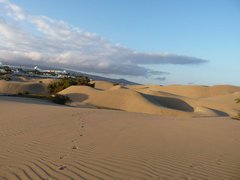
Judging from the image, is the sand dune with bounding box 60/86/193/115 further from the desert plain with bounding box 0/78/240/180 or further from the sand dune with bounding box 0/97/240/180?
the sand dune with bounding box 0/97/240/180

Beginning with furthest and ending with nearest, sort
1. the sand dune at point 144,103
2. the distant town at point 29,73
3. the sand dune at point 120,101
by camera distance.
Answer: the distant town at point 29,73 → the sand dune at point 120,101 → the sand dune at point 144,103

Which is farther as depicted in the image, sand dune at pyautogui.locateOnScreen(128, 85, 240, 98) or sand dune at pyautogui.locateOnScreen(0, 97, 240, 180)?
sand dune at pyautogui.locateOnScreen(128, 85, 240, 98)

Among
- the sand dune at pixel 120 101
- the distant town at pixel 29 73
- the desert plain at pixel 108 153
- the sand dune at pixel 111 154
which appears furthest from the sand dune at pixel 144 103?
the distant town at pixel 29 73

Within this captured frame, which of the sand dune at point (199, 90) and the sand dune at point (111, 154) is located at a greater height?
the sand dune at point (111, 154)

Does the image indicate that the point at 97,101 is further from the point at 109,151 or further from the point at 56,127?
the point at 109,151

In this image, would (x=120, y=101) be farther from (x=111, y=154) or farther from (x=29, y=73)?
(x=29, y=73)

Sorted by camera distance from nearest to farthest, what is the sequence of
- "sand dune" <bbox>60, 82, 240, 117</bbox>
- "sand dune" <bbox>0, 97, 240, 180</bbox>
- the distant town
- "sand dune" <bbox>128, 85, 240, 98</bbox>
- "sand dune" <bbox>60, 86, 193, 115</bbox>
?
"sand dune" <bbox>0, 97, 240, 180</bbox> → "sand dune" <bbox>60, 82, 240, 117</bbox> → "sand dune" <bbox>60, 86, 193, 115</bbox> → "sand dune" <bbox>128, 85, 240, 98</bbox> → the distant town

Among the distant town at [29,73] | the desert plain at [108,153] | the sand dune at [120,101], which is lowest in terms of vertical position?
the distant town at [29,73]

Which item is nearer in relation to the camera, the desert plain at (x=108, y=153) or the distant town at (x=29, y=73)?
the desert plain at (x=108, y=153)

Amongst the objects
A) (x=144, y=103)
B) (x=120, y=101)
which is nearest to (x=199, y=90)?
(x=120, y=101)

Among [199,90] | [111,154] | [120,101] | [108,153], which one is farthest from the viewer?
[199,90]

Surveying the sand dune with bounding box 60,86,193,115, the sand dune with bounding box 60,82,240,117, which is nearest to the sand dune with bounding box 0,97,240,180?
the sand dune with bounding box 60,82,240,117

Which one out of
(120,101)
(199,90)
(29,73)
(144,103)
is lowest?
(29,73)

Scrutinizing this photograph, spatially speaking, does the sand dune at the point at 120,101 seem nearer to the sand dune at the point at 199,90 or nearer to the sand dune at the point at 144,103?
the sand dune at the point at 144,103
